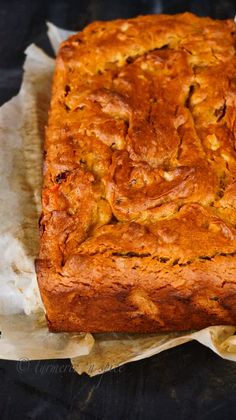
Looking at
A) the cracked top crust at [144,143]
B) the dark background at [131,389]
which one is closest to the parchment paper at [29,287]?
the dark background at [131,389]

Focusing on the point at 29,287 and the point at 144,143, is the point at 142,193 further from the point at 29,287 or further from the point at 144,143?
the point at 29,287

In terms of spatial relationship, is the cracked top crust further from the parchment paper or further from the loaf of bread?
the parchment paper

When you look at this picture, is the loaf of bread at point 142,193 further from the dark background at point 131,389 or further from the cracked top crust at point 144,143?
the dark background at point 131,389

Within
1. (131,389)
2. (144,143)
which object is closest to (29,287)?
(131,389)

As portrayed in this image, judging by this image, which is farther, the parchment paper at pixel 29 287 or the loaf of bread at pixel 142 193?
the parchment paper at pixel 29 287

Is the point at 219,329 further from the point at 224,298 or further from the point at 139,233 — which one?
the point at 139,233

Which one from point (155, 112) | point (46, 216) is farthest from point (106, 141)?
point (46, 216)

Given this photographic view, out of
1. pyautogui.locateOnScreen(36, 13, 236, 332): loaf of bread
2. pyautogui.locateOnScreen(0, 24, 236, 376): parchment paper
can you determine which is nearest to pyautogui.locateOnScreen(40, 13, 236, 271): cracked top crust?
pyautogui.locateOnScreen(36, 13, 236, 332): loaf of bread
